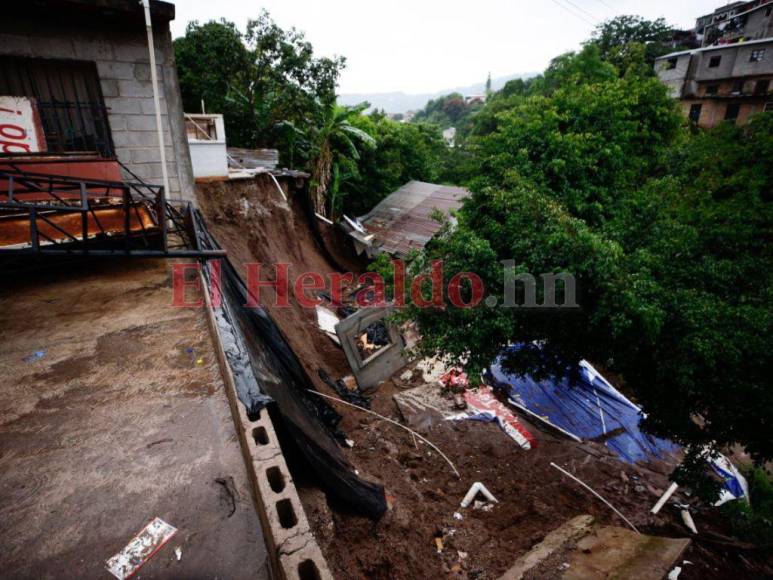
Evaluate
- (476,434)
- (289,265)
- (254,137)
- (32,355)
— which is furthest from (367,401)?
(254,137)

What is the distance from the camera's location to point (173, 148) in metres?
7.88

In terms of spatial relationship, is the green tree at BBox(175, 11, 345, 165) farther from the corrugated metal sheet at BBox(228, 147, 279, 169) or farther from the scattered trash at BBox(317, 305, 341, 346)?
the scattered trash at BBox(317, 305, 341, 346)

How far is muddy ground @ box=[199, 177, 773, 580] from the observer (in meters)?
4.65

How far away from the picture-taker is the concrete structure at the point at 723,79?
25.1 metres

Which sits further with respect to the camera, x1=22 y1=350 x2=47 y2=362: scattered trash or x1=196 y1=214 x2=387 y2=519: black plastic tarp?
x1=22 y1=350 x2=47 y2=362: scattered trash

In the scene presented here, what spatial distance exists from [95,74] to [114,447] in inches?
276

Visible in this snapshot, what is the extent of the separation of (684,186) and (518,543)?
7.00 m

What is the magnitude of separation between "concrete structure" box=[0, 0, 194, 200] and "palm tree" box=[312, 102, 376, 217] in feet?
28.9

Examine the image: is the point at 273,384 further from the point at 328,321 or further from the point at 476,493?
the point at 328,321

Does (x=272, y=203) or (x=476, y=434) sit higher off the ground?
(x=272, y=203)

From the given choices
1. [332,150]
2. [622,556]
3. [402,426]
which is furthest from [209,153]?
[622,556]

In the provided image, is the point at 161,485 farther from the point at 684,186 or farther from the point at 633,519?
the point at 684,186

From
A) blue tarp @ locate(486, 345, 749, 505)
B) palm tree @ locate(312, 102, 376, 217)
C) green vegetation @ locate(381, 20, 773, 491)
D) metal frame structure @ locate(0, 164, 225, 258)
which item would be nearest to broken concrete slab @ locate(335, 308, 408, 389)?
blue tarp @ locate(486, 345, 749, 505)

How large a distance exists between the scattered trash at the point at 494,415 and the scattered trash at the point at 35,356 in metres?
7.14
